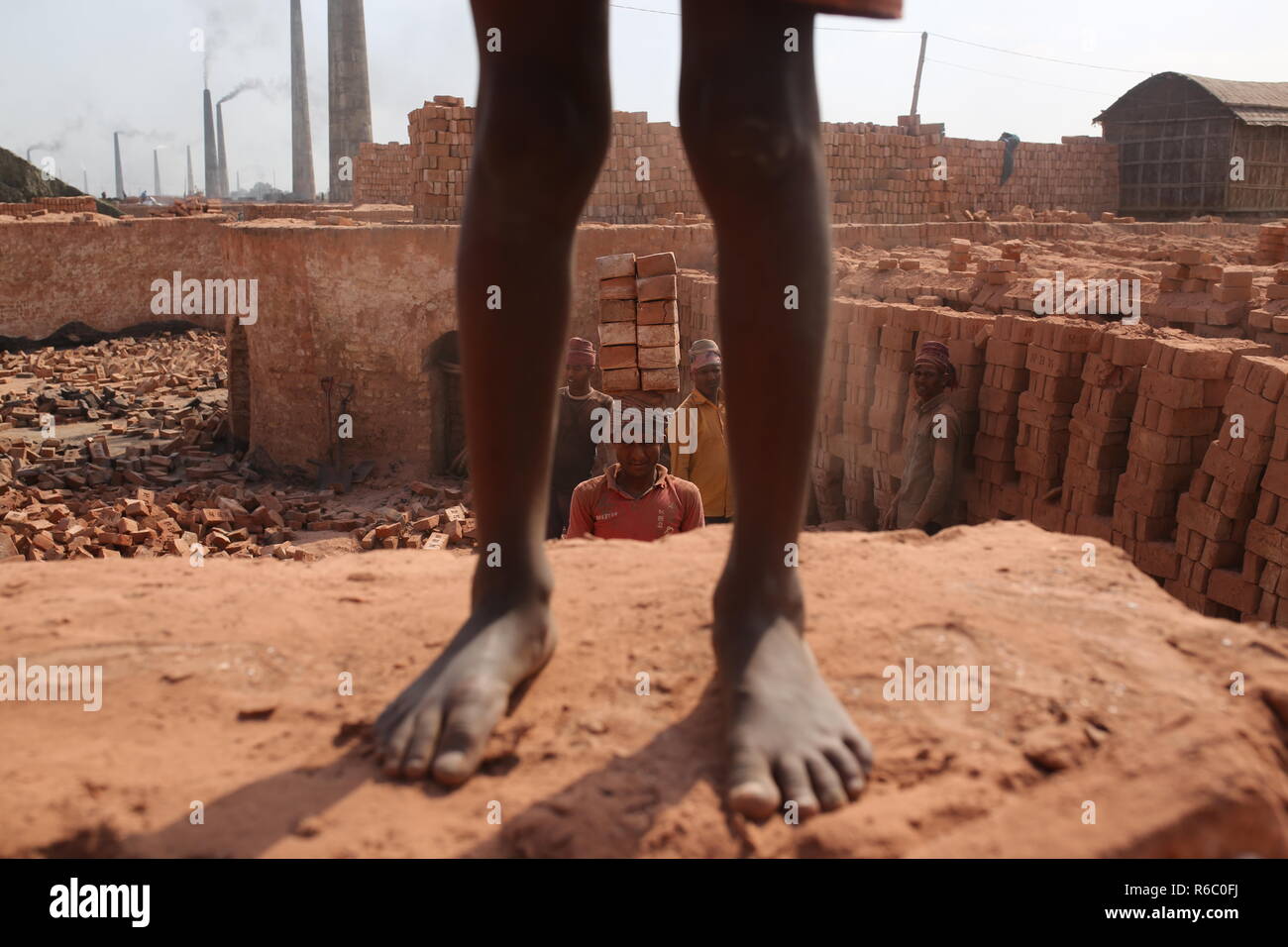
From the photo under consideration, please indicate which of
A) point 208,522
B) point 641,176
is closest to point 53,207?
point 641,176

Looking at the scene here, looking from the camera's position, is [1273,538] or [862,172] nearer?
[1273,538]

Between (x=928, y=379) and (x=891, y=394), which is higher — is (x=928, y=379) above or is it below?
above

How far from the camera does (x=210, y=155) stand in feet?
217

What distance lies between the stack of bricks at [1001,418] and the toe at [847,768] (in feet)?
16.6

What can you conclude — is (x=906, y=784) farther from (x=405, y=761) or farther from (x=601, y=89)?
(x=601, y=89)

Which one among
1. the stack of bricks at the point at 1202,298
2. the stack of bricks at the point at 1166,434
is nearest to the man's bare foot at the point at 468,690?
the stack of bricks at the point at 1166,434

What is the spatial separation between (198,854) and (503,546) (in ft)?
2.21

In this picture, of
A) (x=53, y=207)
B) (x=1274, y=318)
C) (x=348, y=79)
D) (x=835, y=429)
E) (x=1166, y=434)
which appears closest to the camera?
(x=1166, y=434)

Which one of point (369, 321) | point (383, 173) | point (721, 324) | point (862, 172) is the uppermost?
point (383, 173)

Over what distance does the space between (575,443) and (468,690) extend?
4.64 meters

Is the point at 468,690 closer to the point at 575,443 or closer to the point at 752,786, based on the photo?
the point at 752,786

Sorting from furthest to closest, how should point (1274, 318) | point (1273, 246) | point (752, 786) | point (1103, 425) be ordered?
point (1273, 246), point (1274, 318), point (1103, 425), point (752, 786)

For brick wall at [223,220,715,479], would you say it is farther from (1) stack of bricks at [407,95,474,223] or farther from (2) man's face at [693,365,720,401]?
(2) man's face at [693,365,720,401]

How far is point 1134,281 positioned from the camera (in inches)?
311
